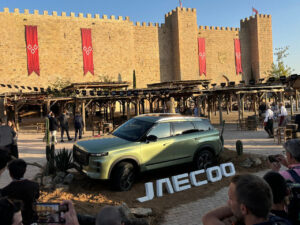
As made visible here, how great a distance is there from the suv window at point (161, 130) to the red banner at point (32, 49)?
30.4 meters

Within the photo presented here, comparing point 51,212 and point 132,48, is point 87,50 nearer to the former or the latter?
point 132,48

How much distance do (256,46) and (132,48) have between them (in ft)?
76.6

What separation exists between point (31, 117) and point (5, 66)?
22.7 feet

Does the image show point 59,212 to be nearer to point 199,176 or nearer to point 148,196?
point 148,196

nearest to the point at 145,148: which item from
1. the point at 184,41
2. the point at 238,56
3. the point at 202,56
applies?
the point at 184,41

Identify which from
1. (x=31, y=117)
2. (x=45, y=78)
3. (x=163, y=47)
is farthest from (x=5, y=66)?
(x=163, y=47)

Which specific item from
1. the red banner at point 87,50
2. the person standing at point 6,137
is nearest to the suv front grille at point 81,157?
the person standing at point 6,137

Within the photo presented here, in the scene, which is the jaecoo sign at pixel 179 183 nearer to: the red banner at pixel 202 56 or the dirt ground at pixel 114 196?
the dirt ground at pixel 114 196

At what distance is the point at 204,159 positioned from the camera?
272 inches

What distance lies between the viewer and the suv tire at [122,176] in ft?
17.9

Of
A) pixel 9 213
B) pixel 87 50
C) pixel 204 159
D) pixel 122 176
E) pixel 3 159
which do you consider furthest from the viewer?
pixel 87 50

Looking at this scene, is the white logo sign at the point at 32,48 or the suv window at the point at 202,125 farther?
the white logo sign at the point at 32,48

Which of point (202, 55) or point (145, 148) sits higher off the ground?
point (202, 55)

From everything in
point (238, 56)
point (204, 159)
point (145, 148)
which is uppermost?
point (238, 56)
